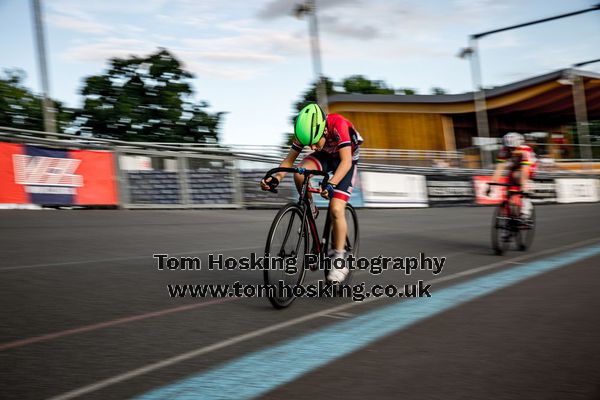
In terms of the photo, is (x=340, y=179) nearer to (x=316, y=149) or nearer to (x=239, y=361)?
(x=316, y=149)

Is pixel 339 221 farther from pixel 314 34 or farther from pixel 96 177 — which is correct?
pixel 314 34

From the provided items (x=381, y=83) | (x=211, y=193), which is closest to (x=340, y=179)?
(x=211, y=193)

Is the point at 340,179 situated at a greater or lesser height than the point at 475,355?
greater

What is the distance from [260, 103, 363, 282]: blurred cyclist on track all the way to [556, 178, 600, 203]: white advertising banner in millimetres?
27017

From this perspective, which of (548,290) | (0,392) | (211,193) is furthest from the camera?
(211,193)

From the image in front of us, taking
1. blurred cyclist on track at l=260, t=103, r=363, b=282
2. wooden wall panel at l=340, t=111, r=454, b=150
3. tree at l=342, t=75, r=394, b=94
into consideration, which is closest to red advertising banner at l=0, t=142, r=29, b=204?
blurred cyclist on track at l=260, t=103, r=363, b=282

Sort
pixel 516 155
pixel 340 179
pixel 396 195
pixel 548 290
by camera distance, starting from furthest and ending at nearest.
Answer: pixel 396 195 → pixel 516 155 → pixel 548 290 → pixel 340 179

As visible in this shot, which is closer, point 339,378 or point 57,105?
point 339,378

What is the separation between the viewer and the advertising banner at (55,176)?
12867mm

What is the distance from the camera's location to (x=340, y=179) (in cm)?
544

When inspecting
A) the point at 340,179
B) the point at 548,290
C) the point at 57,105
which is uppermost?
the point at 57,105

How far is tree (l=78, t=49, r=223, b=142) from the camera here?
45594 mm

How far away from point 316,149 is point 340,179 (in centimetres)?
39

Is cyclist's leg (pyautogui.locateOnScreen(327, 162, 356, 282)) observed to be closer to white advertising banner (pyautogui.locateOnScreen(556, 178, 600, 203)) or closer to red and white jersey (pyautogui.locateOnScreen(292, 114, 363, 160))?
red and white jersey (pyautogui.locateOnScreen(292, 114, 363, 160))
